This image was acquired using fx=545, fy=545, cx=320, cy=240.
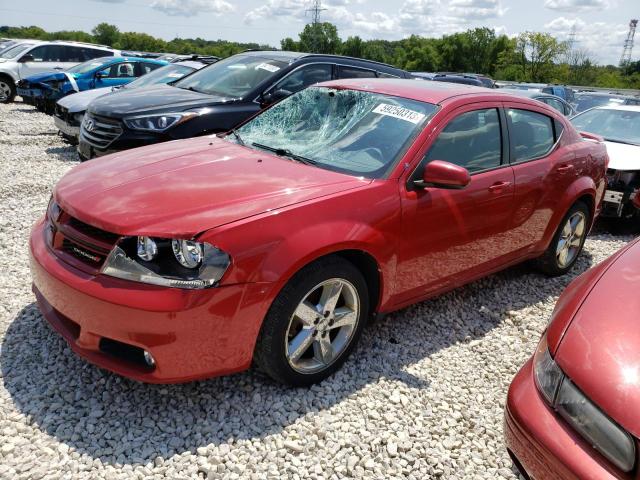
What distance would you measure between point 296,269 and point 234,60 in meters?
5.34

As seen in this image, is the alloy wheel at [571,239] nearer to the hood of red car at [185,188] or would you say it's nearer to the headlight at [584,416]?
the hood of red car at [185,188]

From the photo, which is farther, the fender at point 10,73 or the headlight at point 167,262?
the fender at point 10,73

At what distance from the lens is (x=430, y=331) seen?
3.80 metres

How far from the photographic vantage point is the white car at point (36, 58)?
599 inches

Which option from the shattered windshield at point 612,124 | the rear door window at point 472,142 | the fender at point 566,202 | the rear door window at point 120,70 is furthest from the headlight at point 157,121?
the rear door window at point 120,70

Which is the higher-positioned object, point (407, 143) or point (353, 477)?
point (407, 143)

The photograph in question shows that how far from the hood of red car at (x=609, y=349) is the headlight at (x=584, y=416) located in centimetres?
3

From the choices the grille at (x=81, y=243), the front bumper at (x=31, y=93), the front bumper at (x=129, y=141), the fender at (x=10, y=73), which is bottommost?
the front bumper at (x=31, y=93)

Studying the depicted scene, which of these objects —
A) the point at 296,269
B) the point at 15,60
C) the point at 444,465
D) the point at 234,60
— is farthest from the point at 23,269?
the point at 15,60

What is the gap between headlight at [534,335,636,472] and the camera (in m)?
1.73

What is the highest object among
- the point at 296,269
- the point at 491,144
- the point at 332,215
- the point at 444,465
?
the point at 491,144

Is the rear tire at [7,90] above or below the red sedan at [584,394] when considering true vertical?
below

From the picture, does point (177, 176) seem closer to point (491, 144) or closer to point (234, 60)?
point (491, 144)

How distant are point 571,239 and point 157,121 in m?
4.38
